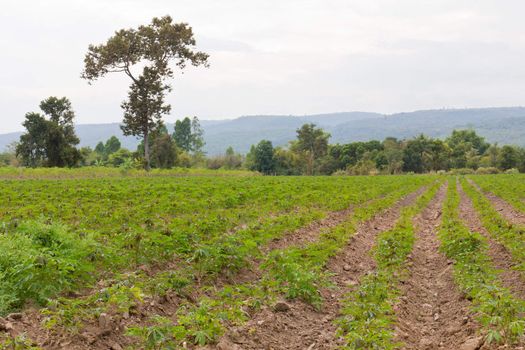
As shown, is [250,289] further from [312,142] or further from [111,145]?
[111,145]

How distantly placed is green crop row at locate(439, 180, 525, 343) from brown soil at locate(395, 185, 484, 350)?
0.72 ft

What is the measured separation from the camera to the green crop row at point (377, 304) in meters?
5.19

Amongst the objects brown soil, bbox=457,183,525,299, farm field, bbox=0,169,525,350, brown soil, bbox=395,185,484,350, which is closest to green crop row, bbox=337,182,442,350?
farm field, bbox=0,169,525,350

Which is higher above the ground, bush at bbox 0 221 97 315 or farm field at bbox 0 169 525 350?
bush at bbox 0 221 97 315

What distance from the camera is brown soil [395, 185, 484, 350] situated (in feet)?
20.1

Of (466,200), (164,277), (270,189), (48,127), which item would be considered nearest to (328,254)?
(164,277)

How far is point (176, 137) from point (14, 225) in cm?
10882

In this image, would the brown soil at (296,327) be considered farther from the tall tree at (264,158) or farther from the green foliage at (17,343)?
the tall tree at (264,158)

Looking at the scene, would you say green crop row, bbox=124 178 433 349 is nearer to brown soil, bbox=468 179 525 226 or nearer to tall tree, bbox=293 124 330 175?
brown soil, bbox=468 179 525 226

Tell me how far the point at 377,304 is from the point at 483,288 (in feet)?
5.58

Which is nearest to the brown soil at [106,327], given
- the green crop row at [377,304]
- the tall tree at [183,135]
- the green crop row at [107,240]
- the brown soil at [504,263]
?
the green crop row at [107,240]

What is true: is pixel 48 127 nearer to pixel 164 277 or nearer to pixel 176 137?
pixel 164 277

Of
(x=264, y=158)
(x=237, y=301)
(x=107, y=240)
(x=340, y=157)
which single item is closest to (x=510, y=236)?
(x=237, y=301)

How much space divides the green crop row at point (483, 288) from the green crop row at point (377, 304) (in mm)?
1072
